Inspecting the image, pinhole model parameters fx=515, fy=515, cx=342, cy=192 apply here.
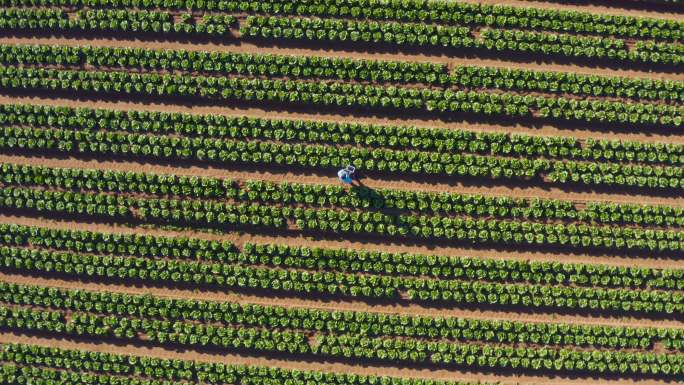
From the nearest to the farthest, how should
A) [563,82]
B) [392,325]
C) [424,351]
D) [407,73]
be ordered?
[424,351] < [392,325] < [407,73] < [563,82]

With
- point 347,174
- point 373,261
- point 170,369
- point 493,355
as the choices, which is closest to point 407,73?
point 347,174

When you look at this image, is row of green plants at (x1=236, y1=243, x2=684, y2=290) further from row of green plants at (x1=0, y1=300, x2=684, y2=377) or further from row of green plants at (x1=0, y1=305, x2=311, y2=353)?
row of green plants at (x1=0, y1=305, x2=311, y2=353)

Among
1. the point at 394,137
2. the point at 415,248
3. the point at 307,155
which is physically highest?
the point at 394,137

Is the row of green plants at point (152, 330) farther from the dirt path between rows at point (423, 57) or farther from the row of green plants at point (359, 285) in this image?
the dirt path between rows at point (423, 57)

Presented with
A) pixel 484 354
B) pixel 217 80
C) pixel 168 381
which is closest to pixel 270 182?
pixel 217 80

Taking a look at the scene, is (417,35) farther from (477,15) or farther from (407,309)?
(407,309)

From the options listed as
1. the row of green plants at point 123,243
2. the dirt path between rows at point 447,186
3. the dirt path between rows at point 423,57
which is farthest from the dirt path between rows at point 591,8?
the row of green plants at point 123,243
